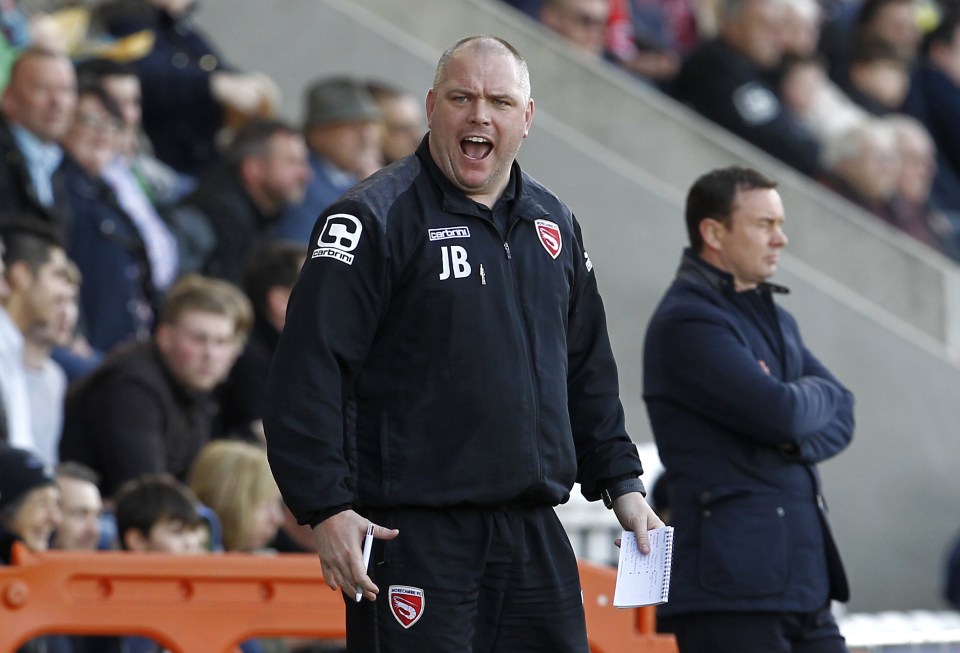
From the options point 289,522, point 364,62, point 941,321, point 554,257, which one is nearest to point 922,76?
point 941,321

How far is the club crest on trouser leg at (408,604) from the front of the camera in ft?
13.4

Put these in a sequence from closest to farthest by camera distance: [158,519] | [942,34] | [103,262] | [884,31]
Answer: [158,519] < [103,262] < [884,31] < [942,34]

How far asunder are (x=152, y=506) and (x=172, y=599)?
119 cm

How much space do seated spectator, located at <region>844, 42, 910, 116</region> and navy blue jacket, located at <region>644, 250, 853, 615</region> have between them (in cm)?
816

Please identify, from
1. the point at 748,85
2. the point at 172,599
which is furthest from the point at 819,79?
the point at 172,599

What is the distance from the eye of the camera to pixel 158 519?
6648mm

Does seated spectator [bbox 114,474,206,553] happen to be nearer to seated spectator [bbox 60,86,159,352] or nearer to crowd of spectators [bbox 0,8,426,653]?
crowd of spectators [bbox 0,8,426,653]

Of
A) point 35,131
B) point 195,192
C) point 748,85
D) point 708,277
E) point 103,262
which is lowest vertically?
point 103,262

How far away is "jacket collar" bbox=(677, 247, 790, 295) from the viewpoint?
224 inches

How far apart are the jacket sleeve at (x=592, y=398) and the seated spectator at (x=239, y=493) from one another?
3.02 metres

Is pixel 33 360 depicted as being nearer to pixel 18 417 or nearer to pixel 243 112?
pixel 18 417

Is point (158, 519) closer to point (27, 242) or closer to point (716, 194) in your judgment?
point (27, 242)

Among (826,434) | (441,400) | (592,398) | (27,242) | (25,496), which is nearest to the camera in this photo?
(441,400)

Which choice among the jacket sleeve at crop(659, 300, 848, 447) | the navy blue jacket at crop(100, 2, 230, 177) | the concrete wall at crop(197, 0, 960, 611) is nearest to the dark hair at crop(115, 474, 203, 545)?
the jacket sleeve at crop(659, 300, 848, 447)
